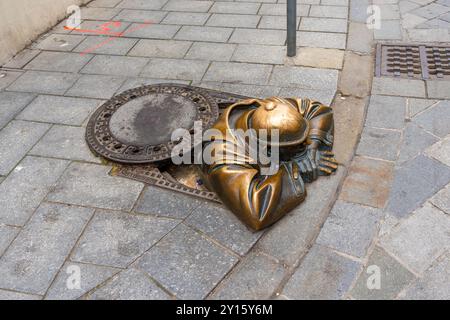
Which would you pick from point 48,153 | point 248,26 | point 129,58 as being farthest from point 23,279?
point 248,26

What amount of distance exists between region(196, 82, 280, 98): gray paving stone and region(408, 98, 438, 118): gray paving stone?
1361mm

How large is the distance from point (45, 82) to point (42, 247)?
2617 millimetres

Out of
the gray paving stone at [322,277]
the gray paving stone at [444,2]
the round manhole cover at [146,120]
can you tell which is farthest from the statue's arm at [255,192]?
the gray paving stone at [444,2]

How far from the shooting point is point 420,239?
281cm

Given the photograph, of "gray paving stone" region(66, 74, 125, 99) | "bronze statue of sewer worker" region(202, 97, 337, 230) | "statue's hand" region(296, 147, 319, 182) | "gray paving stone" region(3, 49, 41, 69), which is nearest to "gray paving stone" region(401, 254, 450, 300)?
"bronze statue of sewer worker" region(202, 97, 337, 230)

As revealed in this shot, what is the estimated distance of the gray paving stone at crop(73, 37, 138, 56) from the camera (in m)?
5.39

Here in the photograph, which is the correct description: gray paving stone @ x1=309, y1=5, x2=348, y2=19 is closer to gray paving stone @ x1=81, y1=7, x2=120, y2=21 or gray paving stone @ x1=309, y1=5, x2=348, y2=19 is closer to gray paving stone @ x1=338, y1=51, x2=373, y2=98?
gray paving stone @ x1=338, y1=51, x2=373, y2=98

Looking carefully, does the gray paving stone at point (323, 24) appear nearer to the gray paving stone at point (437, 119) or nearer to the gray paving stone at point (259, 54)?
the gray paving stone at point (259, 54)

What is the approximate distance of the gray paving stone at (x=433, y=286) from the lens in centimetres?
248

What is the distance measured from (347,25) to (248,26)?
1386 mm

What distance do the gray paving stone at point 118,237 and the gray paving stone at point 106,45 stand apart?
9.68ft
